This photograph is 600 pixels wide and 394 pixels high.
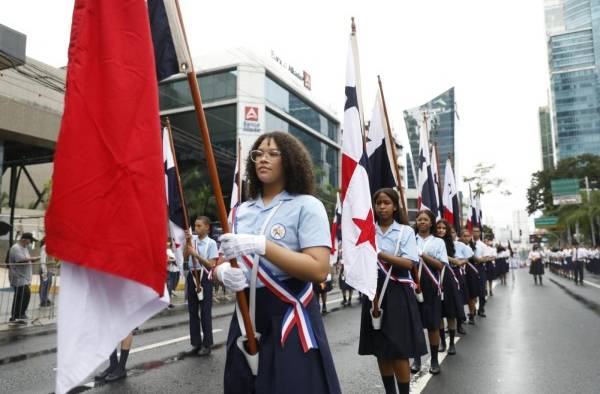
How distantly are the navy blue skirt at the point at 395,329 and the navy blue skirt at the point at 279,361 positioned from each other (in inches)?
88.5

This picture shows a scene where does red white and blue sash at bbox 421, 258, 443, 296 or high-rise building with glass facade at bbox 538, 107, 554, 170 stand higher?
high-rise building with glass facade at bbox 538, 107, 554, 170

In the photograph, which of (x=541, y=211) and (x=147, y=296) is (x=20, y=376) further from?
(x=541, y=211)

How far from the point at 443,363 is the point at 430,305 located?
89 cm

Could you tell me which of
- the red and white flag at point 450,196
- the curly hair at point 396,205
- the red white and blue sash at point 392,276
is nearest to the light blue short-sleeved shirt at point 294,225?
the red white and blue sash at point 392,276

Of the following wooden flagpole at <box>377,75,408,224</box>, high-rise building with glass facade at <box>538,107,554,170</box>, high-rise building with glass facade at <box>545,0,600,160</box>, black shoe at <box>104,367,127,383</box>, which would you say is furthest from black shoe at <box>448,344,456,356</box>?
high-rise building with glass facade at <box>538,107,554,170</box>

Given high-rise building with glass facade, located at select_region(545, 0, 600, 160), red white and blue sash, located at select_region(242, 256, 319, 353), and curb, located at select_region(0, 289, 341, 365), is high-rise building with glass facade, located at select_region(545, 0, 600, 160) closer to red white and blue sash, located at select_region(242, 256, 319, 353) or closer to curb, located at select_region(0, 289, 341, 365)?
curb, located at select_region(0, 289, 341, 365)

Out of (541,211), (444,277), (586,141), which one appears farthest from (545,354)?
(586,141)

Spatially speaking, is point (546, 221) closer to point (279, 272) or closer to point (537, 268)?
point (537, 268)

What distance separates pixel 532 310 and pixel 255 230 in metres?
12.0

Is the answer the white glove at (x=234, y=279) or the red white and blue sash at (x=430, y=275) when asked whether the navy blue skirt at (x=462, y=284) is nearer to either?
the red white and blue sash at (x=430, y=275)

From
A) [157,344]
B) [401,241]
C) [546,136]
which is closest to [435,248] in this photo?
[401,241]

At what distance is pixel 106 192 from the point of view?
6.01 feet

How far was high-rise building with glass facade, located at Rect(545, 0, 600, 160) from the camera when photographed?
92.3m

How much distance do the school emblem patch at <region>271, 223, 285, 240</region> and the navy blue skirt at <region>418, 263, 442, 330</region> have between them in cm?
414
